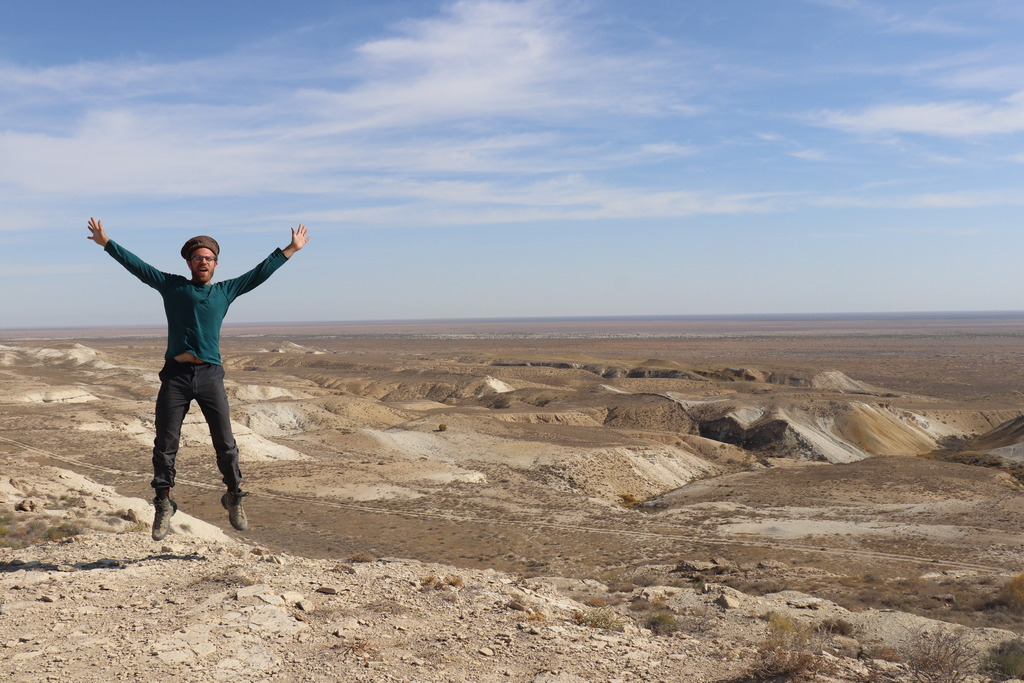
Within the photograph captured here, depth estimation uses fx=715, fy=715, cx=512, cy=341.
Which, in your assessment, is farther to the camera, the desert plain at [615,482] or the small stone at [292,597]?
the desert plain at [615,482]

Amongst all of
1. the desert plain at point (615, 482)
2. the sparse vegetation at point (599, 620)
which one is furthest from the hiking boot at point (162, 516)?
the sparse vegetation at point (599, 620)

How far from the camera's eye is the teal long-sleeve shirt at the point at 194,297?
5.59m

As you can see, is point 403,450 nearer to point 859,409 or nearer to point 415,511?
point 415,511

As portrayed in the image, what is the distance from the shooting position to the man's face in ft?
18.6

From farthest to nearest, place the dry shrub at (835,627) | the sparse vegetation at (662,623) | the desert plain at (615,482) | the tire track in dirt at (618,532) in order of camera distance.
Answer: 1. the tire track in dirt at (618,532)
2. the desert plain at (615,482)
3. the dry shrub at (835,627)
4. the sparse vegetation at (662,623)

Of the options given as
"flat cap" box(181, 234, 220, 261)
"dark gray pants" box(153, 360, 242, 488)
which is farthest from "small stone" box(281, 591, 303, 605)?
"flat cap" box(181, 234, 220, 261)

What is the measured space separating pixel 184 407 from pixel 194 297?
92 cm

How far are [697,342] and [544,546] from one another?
138694 millimetres

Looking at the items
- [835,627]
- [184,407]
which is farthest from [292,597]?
[835,627]

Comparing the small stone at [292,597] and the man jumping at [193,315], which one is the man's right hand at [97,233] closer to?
the man jumping at [193,315]

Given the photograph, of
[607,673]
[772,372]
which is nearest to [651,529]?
[607,673]

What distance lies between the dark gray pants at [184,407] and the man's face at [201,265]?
675 millimetres

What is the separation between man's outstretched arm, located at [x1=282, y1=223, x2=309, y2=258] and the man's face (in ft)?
1.95

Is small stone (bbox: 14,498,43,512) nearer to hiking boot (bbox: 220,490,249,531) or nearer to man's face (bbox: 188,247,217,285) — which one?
hiking boot (bbox: 220,490,249,531)
